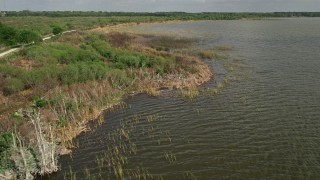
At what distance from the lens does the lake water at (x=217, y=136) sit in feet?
68.0

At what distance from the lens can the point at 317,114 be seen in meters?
28.9

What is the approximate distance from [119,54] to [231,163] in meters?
32.1

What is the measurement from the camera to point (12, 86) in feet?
111

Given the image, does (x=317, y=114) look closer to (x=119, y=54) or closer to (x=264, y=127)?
(x=264, y=127)

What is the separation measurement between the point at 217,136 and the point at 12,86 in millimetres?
20350

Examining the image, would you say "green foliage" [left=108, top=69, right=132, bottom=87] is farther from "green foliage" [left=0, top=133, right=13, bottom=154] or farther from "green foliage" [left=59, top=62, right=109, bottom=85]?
"green foliage" [left=0, top=133, right=13, bottom=154]

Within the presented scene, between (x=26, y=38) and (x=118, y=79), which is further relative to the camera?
(x=26, y=38)

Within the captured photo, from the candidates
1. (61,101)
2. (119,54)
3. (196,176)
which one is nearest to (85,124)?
(61,101)

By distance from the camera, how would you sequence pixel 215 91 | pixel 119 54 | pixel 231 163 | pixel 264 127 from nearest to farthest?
pixel 231 163 < pixel 264 127 < pixel 215 91 < pixel 119 54

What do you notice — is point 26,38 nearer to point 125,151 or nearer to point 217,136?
point 125,151

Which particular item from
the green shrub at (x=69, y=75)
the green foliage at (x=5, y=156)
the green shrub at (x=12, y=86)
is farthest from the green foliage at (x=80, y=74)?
the green foliage at (x=5, y=156)

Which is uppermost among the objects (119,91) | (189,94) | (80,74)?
(80,74)

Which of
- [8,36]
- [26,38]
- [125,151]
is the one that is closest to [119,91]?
[125,151]

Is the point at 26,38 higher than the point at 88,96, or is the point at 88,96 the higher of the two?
the point at 26,38
